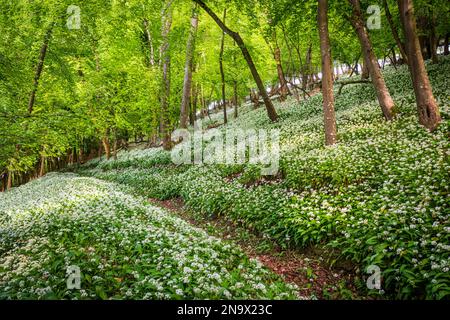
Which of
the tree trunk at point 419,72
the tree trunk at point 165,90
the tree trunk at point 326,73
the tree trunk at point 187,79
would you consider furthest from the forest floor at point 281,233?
the tree trunk at point 165,90

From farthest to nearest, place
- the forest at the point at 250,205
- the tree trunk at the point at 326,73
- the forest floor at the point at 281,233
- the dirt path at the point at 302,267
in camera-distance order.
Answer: the tree trunk at the point at 326,73, the dirt path at the point at 302,267, the forest at the point at 250,205, the forest floor at the point at 281,233

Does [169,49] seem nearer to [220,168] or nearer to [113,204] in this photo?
[220,168]

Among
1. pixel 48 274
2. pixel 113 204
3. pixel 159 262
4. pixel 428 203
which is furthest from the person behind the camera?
pixel 113 204

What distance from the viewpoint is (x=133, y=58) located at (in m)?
27.5

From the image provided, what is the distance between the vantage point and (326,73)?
12.4 meters

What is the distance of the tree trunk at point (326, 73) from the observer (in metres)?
12.3

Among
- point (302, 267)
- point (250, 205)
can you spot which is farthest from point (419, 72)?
point (302, 267)

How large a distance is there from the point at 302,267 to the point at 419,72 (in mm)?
8982

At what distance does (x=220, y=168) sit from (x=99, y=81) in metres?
12.9

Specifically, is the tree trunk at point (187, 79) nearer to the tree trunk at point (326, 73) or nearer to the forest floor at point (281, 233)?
the forest floor at point (281, 233)

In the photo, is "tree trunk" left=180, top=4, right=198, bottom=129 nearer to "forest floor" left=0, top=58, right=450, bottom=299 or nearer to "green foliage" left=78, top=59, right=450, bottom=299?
"green foliage" left=78, top=59, right=450, bottom=299

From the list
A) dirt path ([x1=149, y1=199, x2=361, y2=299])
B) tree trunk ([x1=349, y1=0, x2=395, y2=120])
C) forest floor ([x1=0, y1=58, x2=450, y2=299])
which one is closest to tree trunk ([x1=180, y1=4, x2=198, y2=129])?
forest floor ([x1=0, y1=58, x2=450, y2=299])

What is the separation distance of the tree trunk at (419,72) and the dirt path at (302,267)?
7536 mm
